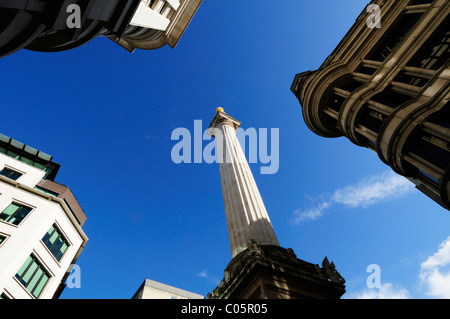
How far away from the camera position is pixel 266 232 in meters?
14.5

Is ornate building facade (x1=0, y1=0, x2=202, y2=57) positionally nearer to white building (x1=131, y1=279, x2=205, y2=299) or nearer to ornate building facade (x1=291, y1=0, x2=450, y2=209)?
ornate building facade (x1=291, y1=0, x2=450, y2=209)

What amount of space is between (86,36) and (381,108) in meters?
15.1

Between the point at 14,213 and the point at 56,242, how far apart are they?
4.80 meters

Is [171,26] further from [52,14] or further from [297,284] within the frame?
[297,284]

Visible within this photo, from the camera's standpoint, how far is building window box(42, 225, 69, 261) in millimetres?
26250

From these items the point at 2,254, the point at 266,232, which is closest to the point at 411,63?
the point at 266,232

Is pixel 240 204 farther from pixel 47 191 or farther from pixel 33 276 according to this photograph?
pixel 47 191

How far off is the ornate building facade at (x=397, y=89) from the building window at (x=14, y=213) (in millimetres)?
28022

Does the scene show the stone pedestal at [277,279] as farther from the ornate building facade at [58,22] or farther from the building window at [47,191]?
the building window at [47,191]

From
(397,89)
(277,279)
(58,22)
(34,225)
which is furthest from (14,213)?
(397,89)

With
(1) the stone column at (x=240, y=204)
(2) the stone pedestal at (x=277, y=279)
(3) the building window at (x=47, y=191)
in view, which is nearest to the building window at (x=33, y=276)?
(3) the building window at (x=47, y=191)

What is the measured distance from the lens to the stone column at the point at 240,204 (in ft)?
47.3

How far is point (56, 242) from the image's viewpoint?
27.2 metres

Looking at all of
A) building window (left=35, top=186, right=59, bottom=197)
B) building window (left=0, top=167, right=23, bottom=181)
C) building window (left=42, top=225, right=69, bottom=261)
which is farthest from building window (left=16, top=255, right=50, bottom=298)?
building window (left=0, top=167, right=23, bottom=181)
